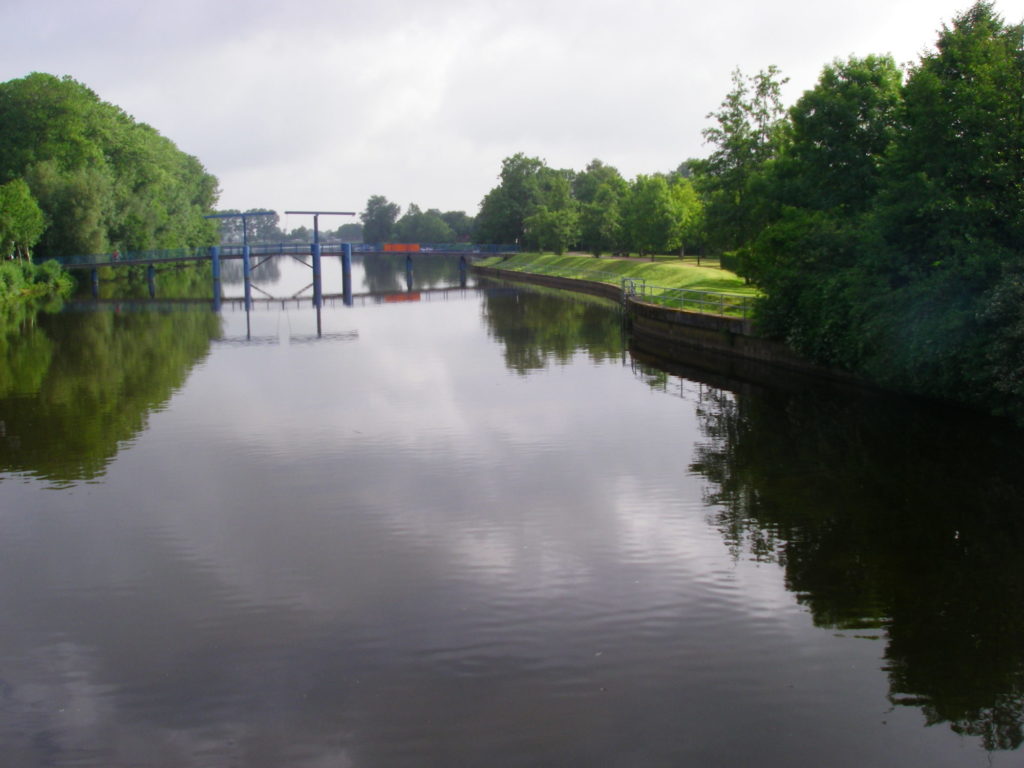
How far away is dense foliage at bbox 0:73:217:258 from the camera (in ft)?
218

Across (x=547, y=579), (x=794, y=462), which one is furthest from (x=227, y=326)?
(x=547, y=579)

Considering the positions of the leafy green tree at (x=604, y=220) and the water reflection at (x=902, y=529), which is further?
the leafy green tree at (x=604, y=220)

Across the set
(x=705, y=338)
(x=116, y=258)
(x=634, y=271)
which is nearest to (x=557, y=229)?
(x=634, y=271)

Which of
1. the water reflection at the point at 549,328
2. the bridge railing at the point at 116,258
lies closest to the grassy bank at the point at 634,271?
the water reflection at the point at 549,328

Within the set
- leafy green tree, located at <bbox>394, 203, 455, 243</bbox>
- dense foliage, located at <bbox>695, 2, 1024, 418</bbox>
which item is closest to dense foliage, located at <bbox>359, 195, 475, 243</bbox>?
leafy green tree, located at <bbox>394, 203, 455, 243</bbox>

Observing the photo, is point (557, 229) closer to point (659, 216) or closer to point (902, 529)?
point (659, 216)

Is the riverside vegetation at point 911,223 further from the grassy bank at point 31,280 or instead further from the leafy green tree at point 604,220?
the leafy green tree at point 604,220

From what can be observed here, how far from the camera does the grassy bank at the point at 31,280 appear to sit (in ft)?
192

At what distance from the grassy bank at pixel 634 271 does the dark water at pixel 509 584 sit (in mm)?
19325

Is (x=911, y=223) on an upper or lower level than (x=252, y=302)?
upper

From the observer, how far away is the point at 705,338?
3419 cm

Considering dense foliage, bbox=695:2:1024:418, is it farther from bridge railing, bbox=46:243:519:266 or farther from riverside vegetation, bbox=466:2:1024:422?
bridge railing, bbox=46:243:519:266

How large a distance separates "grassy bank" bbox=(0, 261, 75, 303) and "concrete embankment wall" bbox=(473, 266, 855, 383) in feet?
130

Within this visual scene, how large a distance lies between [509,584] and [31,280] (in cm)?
6304
